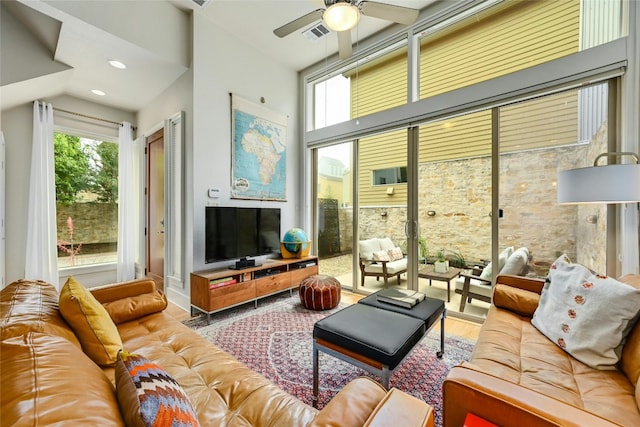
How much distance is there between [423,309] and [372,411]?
1364mm

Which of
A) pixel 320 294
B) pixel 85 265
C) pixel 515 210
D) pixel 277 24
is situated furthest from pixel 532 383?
pixel 85 265

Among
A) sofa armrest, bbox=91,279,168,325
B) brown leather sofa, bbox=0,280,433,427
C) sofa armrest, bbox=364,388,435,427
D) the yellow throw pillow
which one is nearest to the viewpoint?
brown leather sofa, bbox=0,280,433,427

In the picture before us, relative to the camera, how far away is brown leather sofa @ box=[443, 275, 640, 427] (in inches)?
32.9

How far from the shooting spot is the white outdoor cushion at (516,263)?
2.58m

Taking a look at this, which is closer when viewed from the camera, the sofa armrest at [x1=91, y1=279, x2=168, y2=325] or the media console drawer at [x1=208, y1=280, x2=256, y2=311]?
the sofa armrest at [x1=91, y1=279, x2=168, y2=325]

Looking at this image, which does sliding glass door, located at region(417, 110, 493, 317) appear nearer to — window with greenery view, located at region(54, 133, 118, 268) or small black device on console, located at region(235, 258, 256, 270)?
small black device on console, located at region(235, 258, 256, 270)

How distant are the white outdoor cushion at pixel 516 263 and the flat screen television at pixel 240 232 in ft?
9.38

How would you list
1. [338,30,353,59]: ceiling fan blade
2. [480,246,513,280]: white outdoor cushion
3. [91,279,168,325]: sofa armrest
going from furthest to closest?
1. [480,246,513,280]: white outdoor cushion
2. [338,30,353,59]: ceiling fan blade
3. [91,279,168,325]: sofa armrest

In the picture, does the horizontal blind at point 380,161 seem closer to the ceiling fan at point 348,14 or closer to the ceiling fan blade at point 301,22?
the ceiling fan at point 348,14

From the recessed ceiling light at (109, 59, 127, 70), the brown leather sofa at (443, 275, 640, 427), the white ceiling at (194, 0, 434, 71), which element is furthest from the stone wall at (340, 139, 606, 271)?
the recessed ceiling light at (109, 59, 127, 70)

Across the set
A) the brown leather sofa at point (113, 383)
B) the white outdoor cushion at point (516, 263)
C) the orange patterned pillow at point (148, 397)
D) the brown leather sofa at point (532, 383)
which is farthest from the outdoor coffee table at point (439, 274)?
the orange patterned pillow at point (148, 397)

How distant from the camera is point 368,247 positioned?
155 inches

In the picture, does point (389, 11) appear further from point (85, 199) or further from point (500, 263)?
point (85, 199)

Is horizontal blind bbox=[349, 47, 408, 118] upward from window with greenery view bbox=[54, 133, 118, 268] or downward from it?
upward
